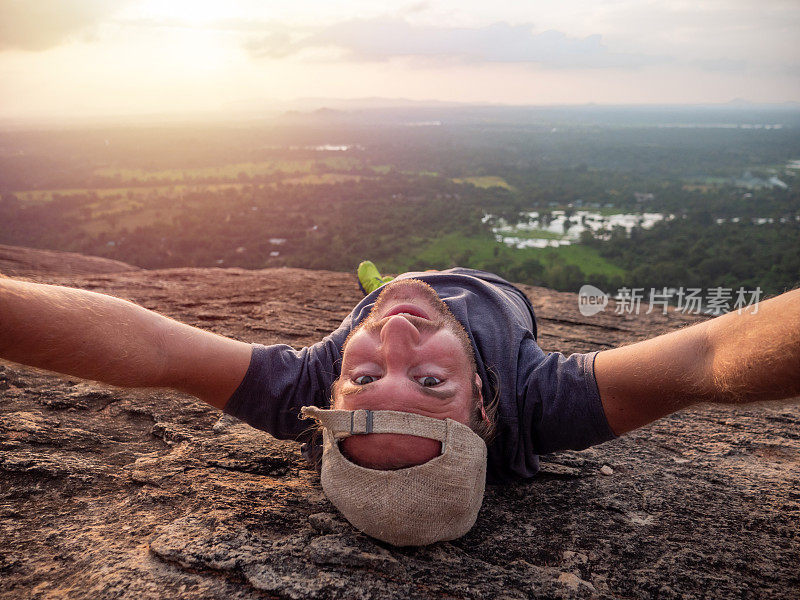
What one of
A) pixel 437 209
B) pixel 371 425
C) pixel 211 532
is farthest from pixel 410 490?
pixel 437 209

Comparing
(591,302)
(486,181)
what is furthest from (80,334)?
(486,181)

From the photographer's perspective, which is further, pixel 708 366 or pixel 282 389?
pixel 282 389

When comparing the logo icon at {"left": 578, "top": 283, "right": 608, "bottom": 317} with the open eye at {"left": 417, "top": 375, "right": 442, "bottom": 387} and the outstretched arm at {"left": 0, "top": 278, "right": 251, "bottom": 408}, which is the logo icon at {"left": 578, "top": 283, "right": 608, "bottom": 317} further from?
the outstretched arm at {"left": 0, "top": 278, "right": 251, "bottom": 408}

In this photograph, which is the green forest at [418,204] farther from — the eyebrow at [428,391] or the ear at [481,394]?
the eyebrow at [428,391]

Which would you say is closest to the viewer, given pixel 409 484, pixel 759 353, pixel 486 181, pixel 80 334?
pixel 759 353

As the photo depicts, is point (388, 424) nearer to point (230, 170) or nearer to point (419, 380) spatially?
point (419, 380)

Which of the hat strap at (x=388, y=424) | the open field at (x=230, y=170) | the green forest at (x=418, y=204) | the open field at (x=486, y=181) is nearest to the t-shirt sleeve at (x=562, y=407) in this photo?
the hat strap at (x=388, y=424)
